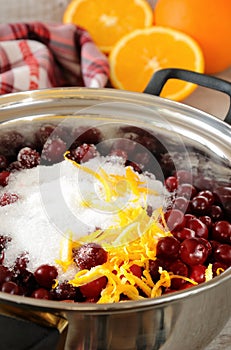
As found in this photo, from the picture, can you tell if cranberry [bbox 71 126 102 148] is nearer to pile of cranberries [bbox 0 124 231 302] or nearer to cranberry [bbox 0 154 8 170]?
pile of cranberries [bbox 0 124 231 302]

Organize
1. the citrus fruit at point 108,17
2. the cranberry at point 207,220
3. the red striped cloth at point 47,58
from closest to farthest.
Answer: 1. the cranberry at point 207,220
2. the red striped cloth at point 47,58
3. the citrus fruit at point 108,17

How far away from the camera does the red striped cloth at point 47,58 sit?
4.81 feet

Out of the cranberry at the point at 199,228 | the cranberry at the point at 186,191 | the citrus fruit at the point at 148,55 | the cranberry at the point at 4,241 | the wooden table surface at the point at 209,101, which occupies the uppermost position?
the citrus fruit at the point at 148,55

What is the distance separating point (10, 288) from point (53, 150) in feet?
1.16

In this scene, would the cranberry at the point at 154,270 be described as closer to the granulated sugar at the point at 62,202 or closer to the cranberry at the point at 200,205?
the granulated sugar at the point at 62,202

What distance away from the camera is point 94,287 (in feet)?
2.72

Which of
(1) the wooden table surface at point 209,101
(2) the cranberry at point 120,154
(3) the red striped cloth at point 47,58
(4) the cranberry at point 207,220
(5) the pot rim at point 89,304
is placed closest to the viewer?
(5) the pot rim at point 89,304

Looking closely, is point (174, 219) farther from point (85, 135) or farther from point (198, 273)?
point (85, 135)

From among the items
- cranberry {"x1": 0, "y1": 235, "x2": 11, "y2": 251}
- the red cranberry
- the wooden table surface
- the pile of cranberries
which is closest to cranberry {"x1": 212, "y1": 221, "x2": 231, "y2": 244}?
the pile of cranberries

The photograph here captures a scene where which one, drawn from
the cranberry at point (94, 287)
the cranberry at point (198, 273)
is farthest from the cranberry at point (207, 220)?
the cranberry at point (94, 287)

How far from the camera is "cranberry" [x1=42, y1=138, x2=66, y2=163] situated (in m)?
1.11

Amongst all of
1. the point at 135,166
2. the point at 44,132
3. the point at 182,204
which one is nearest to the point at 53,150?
the point at 44,132

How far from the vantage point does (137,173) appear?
107cm

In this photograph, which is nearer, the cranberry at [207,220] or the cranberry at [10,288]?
the cranberry at [10,288]
